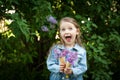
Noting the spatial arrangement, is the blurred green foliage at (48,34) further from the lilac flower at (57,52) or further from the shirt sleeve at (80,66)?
the shirt sleeve at (80,66)

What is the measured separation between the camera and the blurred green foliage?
17.1ft

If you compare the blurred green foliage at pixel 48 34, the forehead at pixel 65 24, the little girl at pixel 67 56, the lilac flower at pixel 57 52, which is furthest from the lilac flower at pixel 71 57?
the blurred green foliage at pixel 48 34

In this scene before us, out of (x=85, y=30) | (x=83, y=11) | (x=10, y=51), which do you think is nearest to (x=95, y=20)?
(x=83, y=11)

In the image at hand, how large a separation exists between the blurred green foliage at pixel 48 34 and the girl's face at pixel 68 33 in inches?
17.7

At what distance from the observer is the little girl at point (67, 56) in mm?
4250

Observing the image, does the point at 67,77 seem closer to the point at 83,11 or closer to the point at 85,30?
the point at 85,30

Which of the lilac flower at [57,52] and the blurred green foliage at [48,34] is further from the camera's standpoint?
the blurred green foliage at [48,34]

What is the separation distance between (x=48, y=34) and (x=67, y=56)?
131 centimetres

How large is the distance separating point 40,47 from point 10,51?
A: 591mm

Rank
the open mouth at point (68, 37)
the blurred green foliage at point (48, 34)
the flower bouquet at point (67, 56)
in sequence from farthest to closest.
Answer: the blurred green foliage at point (48, 34) < the open mouth at point (68, 37) < the flower bouquet at point (67, 56)

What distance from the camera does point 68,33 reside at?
4.32 metres

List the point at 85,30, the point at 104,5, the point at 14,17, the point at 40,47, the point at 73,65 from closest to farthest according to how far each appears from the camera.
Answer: the point at 73,65, the point at 14,17, the point at 85,30, the point at 104,5, the point at 40,47

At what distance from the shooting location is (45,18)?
505cm

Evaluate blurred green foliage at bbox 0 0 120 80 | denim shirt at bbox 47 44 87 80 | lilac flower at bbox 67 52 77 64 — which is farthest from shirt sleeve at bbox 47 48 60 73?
blurred green foliage at bbox 0 0 120 80
